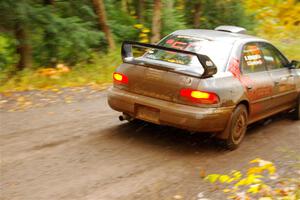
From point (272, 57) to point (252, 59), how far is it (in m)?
0.84

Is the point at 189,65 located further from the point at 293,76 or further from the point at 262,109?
the point at 293,76

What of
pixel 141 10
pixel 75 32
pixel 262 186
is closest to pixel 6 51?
pixel 75 32

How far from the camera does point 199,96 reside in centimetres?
605

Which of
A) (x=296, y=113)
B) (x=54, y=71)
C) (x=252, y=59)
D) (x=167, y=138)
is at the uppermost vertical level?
(x=252, y=59)

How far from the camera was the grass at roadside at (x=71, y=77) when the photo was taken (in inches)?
409

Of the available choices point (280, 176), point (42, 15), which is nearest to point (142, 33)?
point (42, 15)

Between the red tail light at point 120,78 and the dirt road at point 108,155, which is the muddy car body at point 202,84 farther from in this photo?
the dirt road at point 108,155

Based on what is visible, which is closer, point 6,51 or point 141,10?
point 6,51

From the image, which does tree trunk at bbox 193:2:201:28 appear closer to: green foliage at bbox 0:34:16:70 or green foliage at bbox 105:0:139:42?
green foliage at bbox 105:0:139:42

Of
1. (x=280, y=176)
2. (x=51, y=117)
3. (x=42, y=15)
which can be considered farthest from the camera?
(x=42, y=15)

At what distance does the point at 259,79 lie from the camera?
7023mm

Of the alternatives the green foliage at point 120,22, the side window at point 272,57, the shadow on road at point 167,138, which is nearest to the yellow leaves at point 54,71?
the green foliage at point 120,22

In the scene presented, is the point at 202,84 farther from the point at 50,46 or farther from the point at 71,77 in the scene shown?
the point at 50,46

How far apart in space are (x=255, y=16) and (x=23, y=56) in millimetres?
11279
